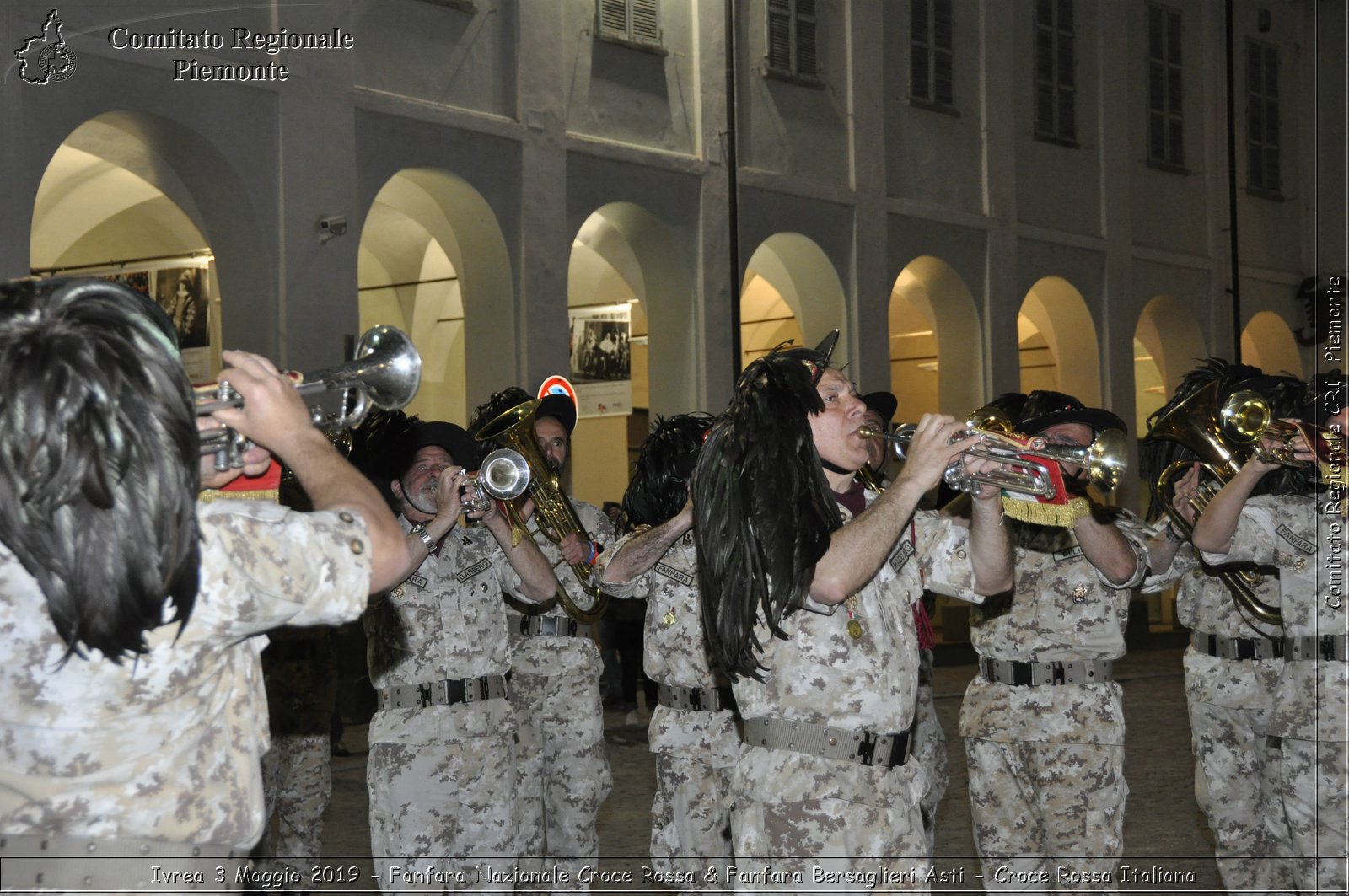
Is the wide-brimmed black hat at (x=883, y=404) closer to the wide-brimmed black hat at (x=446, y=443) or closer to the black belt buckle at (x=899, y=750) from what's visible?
the wide-brimmed black hat at (x=446, y=443)

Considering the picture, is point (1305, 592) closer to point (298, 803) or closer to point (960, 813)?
point (960, 813)

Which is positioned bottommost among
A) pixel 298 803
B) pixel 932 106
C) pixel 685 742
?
pixel 298 803

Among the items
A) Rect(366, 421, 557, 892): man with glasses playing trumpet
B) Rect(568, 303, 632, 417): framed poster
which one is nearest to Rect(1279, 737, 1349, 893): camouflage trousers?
Rect(366, 421, 557, 892): man with glasses playing trumpet

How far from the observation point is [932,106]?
19.3 m

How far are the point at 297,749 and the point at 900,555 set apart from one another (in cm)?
477

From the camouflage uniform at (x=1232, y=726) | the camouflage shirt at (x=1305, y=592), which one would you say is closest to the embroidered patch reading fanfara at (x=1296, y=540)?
the camouflage shirt at (x=1305, y=592)

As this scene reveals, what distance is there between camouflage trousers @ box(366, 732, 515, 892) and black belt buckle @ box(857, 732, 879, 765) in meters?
2.48

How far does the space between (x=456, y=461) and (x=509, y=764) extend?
1419mm

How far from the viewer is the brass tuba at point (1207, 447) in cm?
650

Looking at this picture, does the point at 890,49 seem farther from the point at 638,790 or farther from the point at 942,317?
the point at 638,790

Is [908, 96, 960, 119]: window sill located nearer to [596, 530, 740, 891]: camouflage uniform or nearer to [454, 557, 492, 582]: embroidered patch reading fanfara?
[596, 530, 740, 891]: camouflage uniform

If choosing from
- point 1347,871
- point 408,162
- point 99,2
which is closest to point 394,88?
point 408,162

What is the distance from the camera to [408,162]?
1395 cm

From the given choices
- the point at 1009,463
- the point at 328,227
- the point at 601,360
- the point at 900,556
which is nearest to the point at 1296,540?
the point at 1009,463
